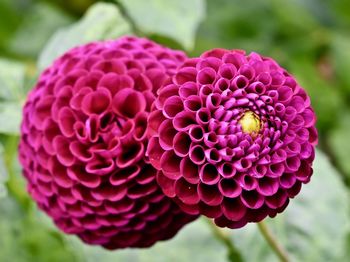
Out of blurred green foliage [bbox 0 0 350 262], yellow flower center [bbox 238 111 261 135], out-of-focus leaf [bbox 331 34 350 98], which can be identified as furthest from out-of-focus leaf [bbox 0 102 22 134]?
out-of-focus leaf [bbox 331 34 350 98]

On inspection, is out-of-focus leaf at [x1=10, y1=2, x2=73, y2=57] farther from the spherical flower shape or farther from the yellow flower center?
the yellow flower center

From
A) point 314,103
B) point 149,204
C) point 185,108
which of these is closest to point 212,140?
point 185,108

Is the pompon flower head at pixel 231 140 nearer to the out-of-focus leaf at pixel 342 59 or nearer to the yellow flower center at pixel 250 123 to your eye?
the yellow flower center at pixel 250 123

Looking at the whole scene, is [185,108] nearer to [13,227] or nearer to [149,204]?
[149,204]

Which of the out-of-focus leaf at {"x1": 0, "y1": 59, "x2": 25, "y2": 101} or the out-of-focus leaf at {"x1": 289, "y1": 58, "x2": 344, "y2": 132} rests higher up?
the out-of-focus leaf at {"x1": 289, "y1": 58, "x2": 344, "y2": 132}

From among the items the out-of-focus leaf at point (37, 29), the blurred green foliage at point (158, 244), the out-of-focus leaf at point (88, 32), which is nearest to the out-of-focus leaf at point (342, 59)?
the blurred green foliage at point (158, 244)

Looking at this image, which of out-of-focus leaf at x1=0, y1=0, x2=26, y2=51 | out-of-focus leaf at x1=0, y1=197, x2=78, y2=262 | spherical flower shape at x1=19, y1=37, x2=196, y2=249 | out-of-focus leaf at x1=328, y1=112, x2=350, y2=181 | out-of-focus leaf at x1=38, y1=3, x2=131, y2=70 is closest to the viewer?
spherical flower shape at x1=19, y1=37, x2=196, y2=249
